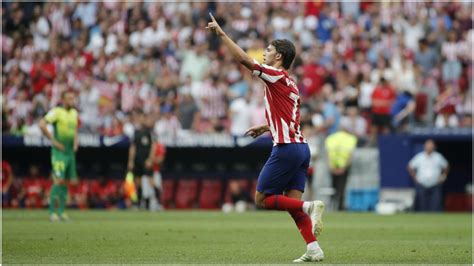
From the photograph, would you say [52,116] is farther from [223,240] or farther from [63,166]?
[223,240]

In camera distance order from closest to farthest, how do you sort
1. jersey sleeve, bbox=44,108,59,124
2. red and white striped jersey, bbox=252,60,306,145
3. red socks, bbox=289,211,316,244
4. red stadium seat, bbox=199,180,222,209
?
1. red and white striped jersey, bbox=252,60,306,145
2. red socks, bbox=289,211,316,244
3. jersey sleeve, bbox=44,108,59,124
4. red stadium seat, bbox=199,180,222,209

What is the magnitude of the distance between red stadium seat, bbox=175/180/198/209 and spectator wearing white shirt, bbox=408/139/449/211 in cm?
541

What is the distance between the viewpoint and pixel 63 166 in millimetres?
19625

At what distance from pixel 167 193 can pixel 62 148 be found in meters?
8.31

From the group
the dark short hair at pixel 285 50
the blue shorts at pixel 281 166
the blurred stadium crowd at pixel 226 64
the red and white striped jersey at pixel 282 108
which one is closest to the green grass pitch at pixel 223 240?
the blue shorts at pixel 281 166

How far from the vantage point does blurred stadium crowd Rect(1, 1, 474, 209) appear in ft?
87.6

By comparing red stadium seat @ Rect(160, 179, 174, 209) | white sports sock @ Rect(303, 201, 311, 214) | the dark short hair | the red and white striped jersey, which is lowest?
red stadium seat @ Rect(160, 179, 174, 209)

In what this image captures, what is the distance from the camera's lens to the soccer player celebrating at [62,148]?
19594 millimetres

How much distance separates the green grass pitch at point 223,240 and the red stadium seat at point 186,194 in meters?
6.13

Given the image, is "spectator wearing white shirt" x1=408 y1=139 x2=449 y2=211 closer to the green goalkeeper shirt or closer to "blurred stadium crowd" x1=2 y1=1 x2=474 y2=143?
"blurred stadium crowd" x1=2 y1=1 x2=474 y2=143

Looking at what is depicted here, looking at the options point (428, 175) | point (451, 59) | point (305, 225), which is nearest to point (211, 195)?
point (428, 175)

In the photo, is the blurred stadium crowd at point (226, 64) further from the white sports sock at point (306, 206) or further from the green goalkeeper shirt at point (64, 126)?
the white sports sock at point (306, 206)

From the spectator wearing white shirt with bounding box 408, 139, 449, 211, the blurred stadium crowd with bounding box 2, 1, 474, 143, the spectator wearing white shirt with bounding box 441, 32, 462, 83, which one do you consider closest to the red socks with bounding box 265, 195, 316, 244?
the spectator wearing white shirt with bounding box 408, 139, 449, 211

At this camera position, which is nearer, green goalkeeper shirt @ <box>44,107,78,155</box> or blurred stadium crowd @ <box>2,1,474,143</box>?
green goalkeeper shirt @ <box>44,107,78,155</box>
